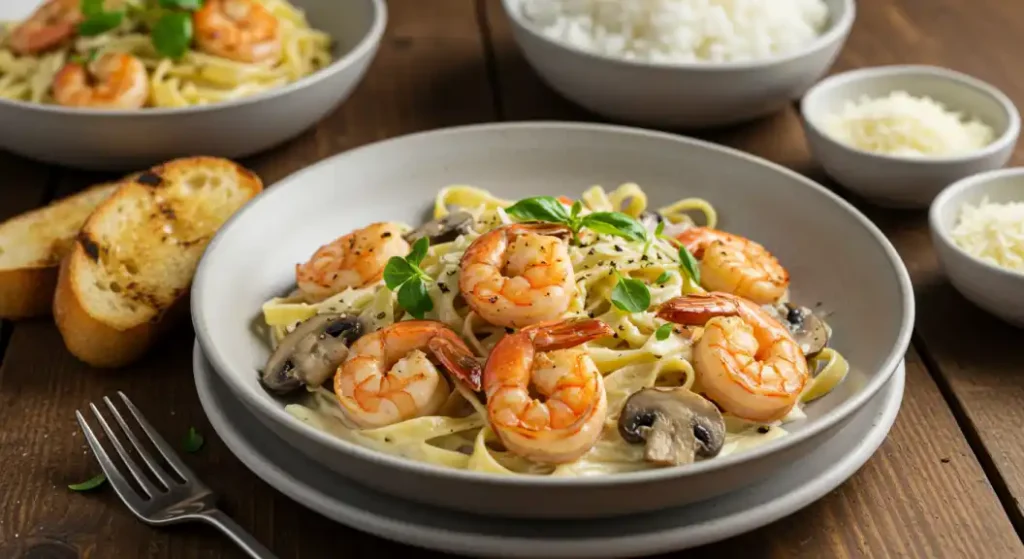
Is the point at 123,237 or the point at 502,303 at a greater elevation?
the point at 502,303

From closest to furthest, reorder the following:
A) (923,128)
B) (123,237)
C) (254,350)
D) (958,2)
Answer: (254,350) < (123,237) < (923,128) < (958,2)

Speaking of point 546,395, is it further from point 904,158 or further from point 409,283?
point 904,158

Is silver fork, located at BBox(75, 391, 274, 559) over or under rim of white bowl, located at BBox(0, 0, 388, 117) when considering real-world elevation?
under

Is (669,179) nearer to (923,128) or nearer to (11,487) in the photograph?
(923,128)

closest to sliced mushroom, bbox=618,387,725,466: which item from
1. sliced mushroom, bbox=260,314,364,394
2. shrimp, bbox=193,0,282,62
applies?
sliced mushroom, bbox=260,314,364,394

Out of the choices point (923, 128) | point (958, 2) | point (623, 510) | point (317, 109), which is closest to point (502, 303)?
point (623, 510)

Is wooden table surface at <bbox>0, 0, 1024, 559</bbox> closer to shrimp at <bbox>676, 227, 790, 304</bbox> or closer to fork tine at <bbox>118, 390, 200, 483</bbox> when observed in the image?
fork tine at <bbox>118, 390, 200, 483</bbox>
